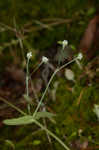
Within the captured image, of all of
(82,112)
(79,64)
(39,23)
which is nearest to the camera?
(82,112)

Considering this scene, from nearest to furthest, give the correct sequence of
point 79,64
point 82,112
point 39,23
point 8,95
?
point 82,112 → point 79,64 → point 8,95 → point 39,23

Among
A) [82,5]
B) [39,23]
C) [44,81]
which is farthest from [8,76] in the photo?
[82,5]

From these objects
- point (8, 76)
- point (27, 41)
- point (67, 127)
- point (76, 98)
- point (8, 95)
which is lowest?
point (67, 127)

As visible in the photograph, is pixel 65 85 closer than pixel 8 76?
Yes

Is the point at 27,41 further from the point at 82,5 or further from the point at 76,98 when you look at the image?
the point at 76,98

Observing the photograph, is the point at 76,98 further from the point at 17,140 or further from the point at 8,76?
→ the point at 8,76

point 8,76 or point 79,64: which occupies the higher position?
point 8,76

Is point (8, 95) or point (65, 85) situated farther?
point (8, 95)

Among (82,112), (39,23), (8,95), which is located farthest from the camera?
(39,23)


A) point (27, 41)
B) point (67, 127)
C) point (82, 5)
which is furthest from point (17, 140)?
point (82, 5)
